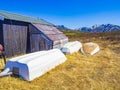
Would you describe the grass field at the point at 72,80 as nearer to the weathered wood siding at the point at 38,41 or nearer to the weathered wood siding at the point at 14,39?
the weathered wood siding at the point at 38,41

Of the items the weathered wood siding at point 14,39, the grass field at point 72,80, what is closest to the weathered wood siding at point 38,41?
the weathered wood siding at point 14,39

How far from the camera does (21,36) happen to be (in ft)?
55.6

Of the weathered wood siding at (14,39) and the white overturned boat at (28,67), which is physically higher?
the weathered wood siding at (14,39)

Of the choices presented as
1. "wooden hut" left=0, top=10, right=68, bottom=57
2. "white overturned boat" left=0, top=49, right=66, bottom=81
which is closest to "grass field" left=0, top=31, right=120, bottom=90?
"white overturned boat" left=0, top=49, right=66, bottom=81

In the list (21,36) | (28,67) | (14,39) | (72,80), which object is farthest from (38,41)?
(72,80)

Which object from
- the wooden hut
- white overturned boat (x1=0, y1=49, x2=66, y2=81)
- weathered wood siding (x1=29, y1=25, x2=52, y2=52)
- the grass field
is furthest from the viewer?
weathered wood siding (x1=29, y1=25, x2=52, y2=52)

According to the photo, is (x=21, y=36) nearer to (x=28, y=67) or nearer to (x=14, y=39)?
(x=14, y=39)

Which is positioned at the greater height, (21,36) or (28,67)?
(21,36)

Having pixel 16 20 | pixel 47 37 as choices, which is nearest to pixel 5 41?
pixel 16 20

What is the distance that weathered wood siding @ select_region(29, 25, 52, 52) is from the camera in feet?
55.3

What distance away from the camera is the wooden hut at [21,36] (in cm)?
1493

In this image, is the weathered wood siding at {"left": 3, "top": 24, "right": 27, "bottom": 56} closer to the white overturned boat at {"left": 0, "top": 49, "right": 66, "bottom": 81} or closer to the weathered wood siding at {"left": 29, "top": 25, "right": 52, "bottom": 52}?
the weathered wood siding at {"left": 29, "top": 25, "right": 52, "bottom": 52}

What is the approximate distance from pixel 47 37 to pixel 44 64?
23.0ft

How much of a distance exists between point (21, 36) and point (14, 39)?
1167 mm
